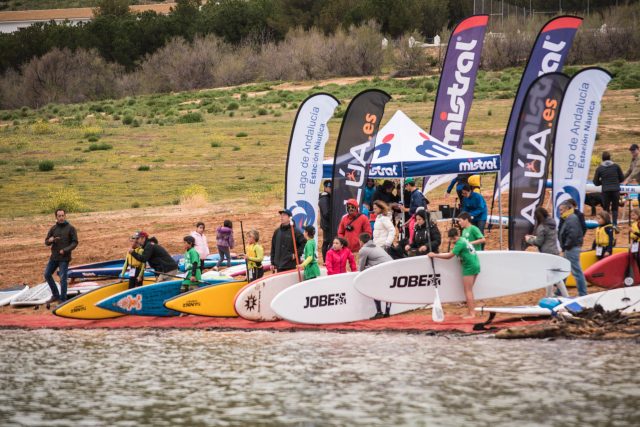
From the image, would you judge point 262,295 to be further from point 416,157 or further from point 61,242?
point 416,157

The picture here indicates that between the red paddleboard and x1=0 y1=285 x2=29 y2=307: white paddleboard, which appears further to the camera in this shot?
x1=0 y1=285 x2=29 y2=307: white paddleboard

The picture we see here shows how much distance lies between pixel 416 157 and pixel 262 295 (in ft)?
14.6

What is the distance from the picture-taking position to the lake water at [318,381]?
41.2 feet

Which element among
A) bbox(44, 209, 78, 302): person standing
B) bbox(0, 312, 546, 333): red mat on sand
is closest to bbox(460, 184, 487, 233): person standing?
bbox(0, 312, 546, 333): red mat on sand

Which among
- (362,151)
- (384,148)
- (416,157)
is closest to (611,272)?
(416,157)

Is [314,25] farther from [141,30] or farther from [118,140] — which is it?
[118,140]

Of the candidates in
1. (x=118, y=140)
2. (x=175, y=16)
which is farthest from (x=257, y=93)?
(x=175, y=16)

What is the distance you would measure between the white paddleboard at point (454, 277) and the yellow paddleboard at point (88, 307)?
5.05 meters

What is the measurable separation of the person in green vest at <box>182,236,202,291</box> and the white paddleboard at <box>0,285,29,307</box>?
14.6 ft

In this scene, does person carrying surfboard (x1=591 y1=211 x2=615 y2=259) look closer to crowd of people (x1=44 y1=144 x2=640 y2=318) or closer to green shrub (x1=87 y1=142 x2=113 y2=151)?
crowd of people (x1=44 y1=144 x2=640 y2=318)

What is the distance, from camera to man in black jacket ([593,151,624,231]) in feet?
71.5

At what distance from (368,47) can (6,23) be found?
91.2 metres

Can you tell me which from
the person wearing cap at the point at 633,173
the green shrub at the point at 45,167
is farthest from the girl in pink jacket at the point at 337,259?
the green shrub at the point at 45,167

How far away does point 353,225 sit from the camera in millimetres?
18844
